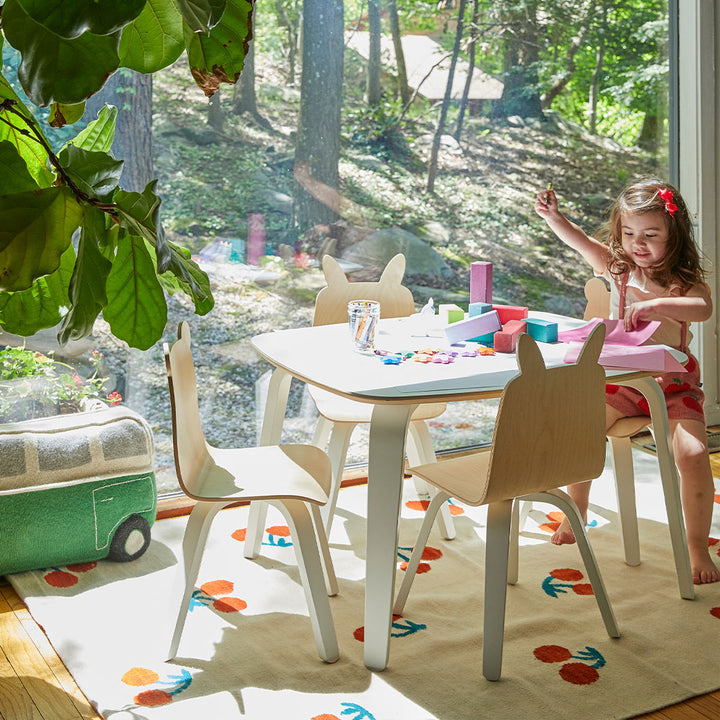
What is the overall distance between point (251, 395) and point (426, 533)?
3.72 ft

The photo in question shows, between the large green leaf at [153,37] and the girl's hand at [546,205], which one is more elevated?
the large green leaf at [153,37]

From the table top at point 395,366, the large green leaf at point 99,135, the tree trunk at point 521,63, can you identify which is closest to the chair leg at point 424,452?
the table top at point 395,366

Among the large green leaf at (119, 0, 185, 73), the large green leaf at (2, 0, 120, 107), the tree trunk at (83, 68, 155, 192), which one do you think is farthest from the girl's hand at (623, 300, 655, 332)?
the large green leaf at (2, 0, 120, 107)

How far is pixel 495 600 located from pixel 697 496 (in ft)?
2.61

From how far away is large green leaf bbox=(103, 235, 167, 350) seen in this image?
2.33ft

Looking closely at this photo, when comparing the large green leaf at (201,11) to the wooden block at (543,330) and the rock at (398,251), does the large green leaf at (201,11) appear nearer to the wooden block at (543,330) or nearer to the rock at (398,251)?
the wooden block at (543,330)

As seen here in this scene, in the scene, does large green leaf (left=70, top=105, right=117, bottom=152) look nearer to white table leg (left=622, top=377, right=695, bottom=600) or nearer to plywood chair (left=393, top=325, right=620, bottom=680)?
plywood chair (left=393, top=325, right=620, bottom=680)

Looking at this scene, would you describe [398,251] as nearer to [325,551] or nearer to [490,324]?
[490,324]

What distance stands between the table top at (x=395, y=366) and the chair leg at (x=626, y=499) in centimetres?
37

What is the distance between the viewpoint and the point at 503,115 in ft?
11.0

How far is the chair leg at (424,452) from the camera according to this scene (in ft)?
8.64

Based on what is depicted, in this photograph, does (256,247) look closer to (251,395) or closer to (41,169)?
(251,395)

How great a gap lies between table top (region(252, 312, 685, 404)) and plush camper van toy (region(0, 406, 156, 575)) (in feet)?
1.73

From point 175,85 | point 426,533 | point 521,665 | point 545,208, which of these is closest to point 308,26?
point 175,85
